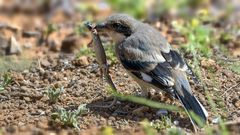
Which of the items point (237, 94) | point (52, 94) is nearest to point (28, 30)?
point (52, 94)

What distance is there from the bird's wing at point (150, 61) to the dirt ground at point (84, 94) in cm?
38

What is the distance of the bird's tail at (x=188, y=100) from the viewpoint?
271 inches

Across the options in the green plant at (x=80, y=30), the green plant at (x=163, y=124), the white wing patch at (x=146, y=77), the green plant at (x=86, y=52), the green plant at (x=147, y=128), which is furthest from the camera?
the green plant at (x=80, y=30)

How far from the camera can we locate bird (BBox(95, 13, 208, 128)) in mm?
7164

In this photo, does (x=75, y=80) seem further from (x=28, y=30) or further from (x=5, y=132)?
(x=28, y=30)

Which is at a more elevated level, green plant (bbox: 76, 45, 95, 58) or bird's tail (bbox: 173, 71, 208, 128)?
green plant (bbox: 76, 45, 95, 58)

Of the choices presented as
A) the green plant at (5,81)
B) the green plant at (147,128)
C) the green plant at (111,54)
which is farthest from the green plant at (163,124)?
the green plant at (5,81)

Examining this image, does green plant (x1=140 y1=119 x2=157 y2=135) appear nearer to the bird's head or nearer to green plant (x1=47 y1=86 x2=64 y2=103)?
green plant (x1=47 y1=86 x2=64 y2=103)

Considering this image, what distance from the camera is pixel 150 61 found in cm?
741

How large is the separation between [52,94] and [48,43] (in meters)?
2.88

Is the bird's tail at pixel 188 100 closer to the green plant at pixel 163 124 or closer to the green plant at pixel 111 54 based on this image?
the green plant at pixel 163 124

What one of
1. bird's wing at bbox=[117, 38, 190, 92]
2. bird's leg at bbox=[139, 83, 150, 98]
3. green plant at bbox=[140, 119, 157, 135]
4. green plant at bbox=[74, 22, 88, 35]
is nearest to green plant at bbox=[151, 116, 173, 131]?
green plant at bbox=[140, 119, 157, 135]

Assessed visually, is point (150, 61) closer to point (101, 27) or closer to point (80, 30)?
point (101, 27)

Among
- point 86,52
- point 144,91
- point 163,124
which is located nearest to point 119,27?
point 144,91
